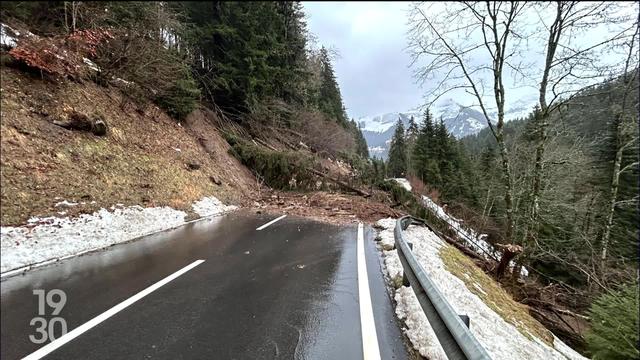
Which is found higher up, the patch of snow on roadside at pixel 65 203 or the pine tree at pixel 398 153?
the pine tree at pixel 398 153

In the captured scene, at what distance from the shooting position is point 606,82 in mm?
11125

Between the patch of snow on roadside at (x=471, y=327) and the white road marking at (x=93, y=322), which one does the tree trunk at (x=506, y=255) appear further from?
the white road marking at (x=93, y=322)

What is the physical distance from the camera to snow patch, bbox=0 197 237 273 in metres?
6.44

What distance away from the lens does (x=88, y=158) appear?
10180 mm

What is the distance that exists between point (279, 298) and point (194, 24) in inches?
805

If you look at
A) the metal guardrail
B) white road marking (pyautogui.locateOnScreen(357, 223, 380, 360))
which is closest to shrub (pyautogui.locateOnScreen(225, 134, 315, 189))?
white road marking (pyautogui.locateOnScreen(357, 223, 380, 360))

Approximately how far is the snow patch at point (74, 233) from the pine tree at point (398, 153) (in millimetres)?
65091

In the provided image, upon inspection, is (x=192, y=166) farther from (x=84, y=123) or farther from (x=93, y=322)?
(x=93, y=322)

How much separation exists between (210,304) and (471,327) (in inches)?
134

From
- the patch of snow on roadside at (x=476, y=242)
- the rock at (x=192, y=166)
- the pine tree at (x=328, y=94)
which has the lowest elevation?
the patch of snow on roadside at (x=476, y=242)

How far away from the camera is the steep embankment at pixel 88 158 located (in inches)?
320

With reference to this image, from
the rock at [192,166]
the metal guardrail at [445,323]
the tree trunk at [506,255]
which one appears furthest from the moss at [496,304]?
the rock at [192,166]

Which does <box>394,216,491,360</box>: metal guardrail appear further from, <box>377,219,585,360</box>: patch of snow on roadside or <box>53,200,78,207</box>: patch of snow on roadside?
<box>53,200,78,207</box>: patch of snow on roadside

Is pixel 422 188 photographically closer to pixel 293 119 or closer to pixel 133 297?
pixel 293 119
